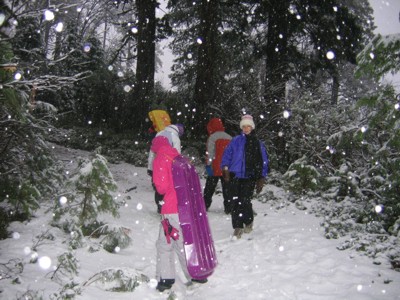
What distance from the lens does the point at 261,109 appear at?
43.2 feet

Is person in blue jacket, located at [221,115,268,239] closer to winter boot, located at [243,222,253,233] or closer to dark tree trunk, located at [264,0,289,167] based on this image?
winter boot, located at [243,222,253,233]

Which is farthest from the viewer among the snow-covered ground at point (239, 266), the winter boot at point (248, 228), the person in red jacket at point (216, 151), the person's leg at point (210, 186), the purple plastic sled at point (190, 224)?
the person's leg at point (210, 186)

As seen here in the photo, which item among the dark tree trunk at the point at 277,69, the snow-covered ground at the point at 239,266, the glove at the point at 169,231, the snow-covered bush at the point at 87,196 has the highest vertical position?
the dark tree trunk at the point at 277,69

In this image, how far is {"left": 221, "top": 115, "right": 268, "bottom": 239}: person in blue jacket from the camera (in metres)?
6.50

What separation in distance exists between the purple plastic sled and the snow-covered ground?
353 millimetres

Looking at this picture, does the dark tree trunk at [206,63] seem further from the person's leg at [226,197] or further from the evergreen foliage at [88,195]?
the evergreen foliage at [88,195]

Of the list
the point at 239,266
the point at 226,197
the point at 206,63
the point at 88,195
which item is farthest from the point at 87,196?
the point at 206,63

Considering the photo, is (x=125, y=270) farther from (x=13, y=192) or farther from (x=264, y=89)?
(x=264, y=89)

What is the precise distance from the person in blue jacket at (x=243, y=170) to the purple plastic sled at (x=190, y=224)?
1991mm

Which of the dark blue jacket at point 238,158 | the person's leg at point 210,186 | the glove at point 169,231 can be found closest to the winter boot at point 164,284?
the glove at point 169,231

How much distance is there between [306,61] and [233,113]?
4.39m

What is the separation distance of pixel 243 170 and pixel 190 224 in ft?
7.43

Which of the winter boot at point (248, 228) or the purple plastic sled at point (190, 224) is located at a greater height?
the purple plastic sled at point (190, 224)

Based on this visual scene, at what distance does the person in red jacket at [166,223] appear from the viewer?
439 centimetres
